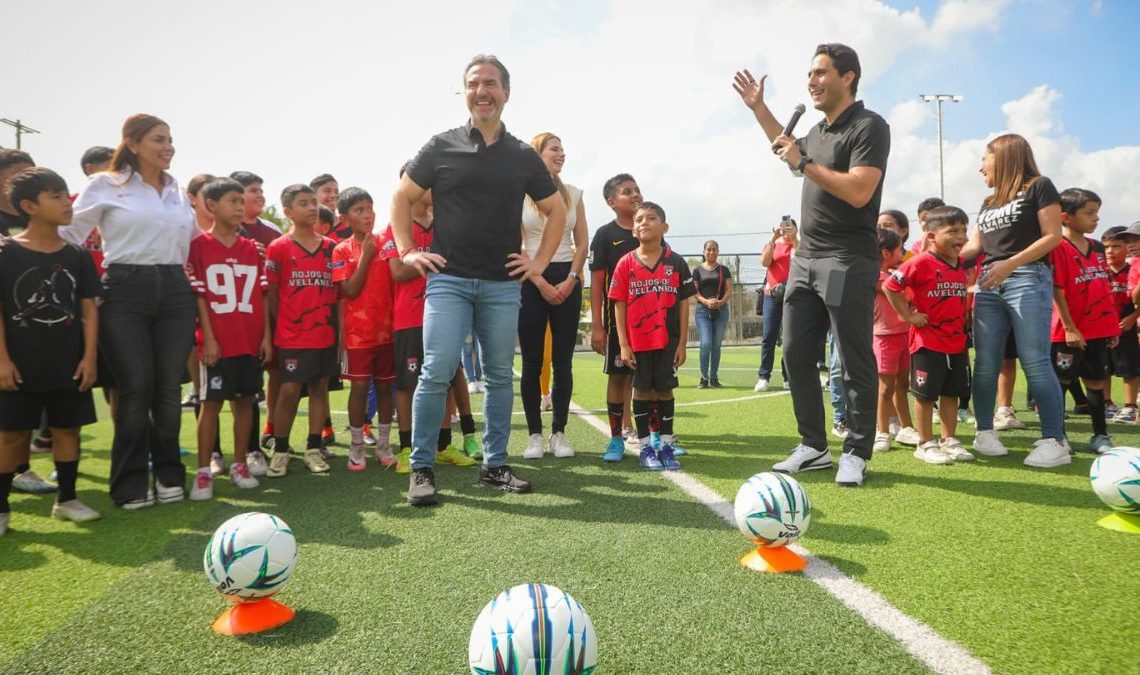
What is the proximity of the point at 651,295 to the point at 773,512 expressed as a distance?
8.60 ft

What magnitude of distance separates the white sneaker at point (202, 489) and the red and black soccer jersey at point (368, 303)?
4.61ft

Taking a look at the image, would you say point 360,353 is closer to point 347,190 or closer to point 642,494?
point 347,190

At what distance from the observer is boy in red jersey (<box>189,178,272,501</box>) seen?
14.9ft

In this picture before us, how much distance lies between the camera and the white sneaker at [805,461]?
456 centimetres

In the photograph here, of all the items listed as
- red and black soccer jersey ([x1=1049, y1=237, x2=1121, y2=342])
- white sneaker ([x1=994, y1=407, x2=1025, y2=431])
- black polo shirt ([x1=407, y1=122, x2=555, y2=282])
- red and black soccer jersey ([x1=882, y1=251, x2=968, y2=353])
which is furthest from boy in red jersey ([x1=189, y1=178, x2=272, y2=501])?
white sneaker ([x1=994, y1=407, x2=1025, y2=431])

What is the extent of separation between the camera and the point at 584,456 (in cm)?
540

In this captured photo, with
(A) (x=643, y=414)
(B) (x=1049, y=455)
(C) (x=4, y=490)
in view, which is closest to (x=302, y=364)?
(C) (x=4, y=490)

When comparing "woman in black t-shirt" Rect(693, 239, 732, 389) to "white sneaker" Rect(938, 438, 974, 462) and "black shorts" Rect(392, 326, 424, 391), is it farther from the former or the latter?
"black shorts" Rect(392, 326, 424, 391)

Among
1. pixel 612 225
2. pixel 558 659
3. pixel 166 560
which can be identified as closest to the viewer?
pixel 558 659

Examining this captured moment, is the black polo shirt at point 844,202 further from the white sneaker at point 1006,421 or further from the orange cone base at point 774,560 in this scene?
the white sneaker at point 1006,421

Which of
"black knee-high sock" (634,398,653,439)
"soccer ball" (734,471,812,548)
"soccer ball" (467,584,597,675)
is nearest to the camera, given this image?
"soccer ball" (467,584,597,675)

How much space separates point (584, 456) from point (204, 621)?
3317 mm

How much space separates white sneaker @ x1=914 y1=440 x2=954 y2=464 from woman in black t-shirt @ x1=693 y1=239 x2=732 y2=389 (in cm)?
537

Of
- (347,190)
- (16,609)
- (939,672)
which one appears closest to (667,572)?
(939,672)
